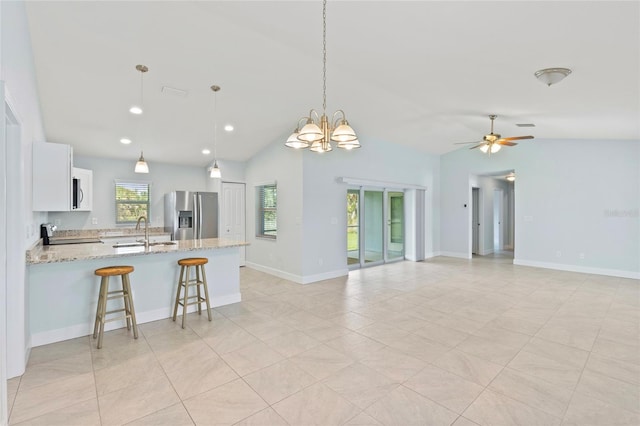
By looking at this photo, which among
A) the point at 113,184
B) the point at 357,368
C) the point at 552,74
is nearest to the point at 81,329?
the point at 357,368

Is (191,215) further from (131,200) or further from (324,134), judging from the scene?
(324,134)

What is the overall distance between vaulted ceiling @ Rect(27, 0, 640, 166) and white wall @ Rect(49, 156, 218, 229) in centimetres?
38

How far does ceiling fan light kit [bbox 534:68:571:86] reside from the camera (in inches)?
129

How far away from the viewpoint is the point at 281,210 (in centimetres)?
621

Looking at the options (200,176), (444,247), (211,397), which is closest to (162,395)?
(211,397)

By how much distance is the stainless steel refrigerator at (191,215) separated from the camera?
623 cm

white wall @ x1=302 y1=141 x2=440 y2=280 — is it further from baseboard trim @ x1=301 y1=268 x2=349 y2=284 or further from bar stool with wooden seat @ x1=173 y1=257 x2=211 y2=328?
→ bar stool with wooden seat @ x1=173 y1=257 x2=211 y2=328

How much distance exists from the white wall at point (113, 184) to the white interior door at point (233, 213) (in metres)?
0.40

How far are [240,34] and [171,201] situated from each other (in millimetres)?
4047

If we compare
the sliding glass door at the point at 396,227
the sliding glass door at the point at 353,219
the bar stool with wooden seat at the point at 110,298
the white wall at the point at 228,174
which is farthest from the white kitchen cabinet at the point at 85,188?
the sliding glass door at the point at 396,227

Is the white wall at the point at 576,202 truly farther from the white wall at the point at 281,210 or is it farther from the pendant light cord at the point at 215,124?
the pendant light cord at the point at 215,124

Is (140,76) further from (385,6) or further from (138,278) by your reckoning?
(385,6)

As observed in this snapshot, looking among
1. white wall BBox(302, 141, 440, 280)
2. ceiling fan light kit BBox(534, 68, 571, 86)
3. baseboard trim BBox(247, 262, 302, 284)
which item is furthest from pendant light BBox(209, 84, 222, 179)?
ceiling fan light kit BBox(534, 68, 571, 86)

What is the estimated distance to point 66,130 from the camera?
4902 millimetres
